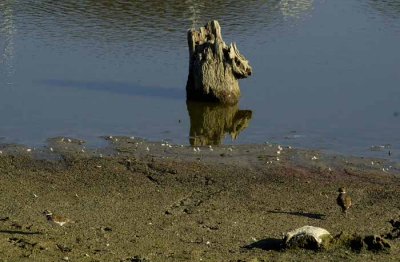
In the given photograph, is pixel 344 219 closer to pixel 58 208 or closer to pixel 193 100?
pixel 58 208

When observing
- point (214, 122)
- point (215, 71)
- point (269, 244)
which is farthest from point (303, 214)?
point (215, 71)

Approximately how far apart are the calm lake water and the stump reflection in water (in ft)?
1.22

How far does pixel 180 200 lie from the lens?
25.6m

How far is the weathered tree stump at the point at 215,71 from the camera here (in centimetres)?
3738

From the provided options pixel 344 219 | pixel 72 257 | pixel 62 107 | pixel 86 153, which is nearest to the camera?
pixel 72 257

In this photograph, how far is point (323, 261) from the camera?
20.4 metres

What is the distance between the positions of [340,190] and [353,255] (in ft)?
15.2

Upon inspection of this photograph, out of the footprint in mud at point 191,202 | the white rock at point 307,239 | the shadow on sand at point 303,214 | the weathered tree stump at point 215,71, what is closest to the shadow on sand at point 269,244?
the white rock at point 307,239

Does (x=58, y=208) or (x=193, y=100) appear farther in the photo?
(x=193, y=100)

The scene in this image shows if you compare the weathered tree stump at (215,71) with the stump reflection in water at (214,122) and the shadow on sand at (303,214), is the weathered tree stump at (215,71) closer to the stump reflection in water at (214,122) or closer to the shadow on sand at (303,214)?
the stump reflection in water at (214,122)

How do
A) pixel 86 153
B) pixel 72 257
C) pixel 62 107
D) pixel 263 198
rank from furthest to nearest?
pixel 62 107 → pixel 86 153 → pixel 263 198 → pixel 72 257

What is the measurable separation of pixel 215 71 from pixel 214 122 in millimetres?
2778

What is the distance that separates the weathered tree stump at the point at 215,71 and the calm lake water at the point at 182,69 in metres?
0.90

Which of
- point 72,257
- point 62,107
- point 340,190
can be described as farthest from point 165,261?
point 62,107
